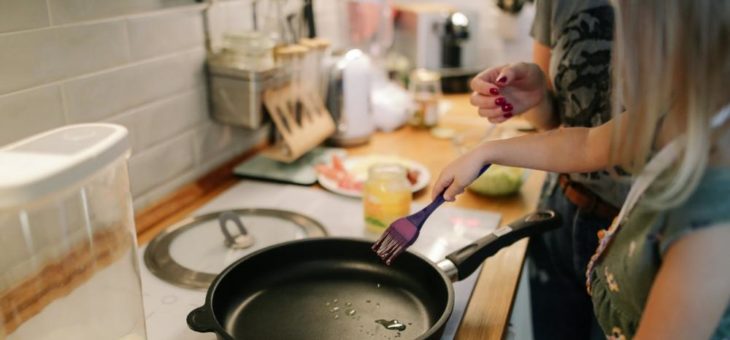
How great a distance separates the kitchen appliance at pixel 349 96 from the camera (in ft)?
5.25

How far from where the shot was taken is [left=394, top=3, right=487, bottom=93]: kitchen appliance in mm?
2107

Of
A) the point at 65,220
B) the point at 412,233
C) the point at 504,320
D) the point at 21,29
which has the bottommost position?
the point at 504,320

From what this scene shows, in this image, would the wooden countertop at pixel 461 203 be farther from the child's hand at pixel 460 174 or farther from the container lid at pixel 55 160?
the container lid at pixel 55 160

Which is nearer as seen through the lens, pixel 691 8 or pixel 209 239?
pixel 691 8

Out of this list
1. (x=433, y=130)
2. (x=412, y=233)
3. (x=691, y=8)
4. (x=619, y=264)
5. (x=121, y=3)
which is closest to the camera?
(x=691, y=8)

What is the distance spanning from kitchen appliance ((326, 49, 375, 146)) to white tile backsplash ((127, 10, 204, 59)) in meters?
0.38

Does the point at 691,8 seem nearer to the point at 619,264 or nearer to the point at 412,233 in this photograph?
the point at 619,264

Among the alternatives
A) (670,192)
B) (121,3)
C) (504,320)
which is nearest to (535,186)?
(504,320)

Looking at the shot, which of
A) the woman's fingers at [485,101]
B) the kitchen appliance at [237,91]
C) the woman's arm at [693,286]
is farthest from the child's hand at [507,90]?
the kitchen appliance at [237,91]

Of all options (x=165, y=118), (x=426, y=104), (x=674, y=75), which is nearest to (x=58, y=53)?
(x=165, y=118)

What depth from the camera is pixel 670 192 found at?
0.64 meters

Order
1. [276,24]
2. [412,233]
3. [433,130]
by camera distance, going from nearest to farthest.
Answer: [412,233] < [276,24] < [433,130]

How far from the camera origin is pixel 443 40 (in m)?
2.13

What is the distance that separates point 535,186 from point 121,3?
2.92 ft
